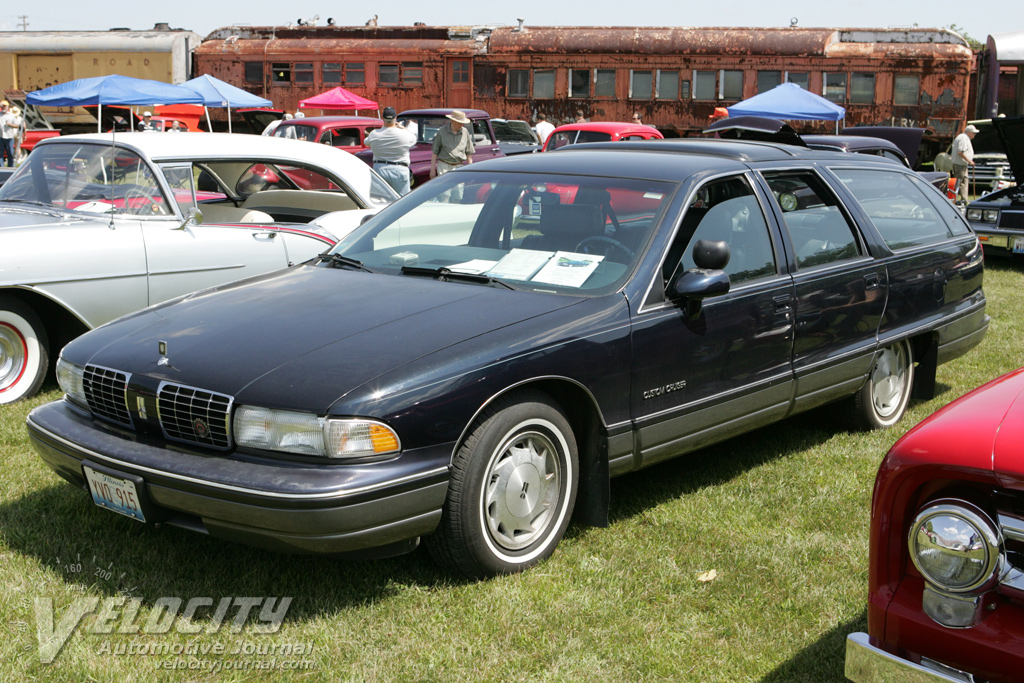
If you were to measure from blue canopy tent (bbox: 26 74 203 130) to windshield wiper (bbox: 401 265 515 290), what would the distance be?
14.2 metres

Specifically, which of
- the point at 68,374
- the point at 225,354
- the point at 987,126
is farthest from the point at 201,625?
the point at 987,126

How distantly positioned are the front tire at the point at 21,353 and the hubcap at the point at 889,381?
4.80 metres

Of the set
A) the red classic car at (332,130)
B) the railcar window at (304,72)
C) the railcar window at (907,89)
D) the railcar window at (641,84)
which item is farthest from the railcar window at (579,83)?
the red classic car at (332,130)

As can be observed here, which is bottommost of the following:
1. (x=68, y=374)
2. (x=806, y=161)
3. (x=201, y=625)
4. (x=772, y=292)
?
(x=201, y=625)

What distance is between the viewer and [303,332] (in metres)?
3.51

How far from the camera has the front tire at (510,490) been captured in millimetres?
3285

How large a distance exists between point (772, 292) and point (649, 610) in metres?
1.66

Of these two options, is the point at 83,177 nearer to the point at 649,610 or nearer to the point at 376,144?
the point at 649,610

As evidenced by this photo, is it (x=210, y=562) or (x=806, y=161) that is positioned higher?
(x=806, y=161)

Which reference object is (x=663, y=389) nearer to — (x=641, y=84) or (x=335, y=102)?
(x=335, y=102)

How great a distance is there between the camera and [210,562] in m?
3.67

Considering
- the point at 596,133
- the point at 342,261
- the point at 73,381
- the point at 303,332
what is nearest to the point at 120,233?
the point at 342,261

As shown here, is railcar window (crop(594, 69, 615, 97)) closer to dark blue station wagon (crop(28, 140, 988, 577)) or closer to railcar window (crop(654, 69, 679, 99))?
railcar window (crop(654, 69, 679, 99))

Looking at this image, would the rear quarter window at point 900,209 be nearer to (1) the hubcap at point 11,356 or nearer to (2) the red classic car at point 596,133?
(1) the hubcap at point 11,356
